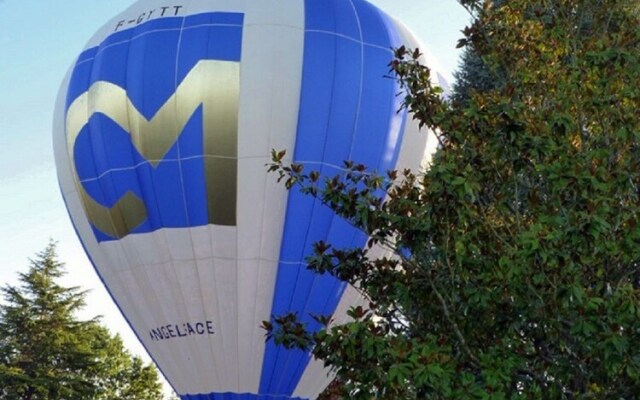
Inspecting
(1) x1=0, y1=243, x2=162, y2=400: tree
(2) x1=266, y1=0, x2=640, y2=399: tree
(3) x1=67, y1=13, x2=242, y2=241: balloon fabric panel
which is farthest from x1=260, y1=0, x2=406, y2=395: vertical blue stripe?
(1) x1=0, y1=243, x2=162, y2=400: tree

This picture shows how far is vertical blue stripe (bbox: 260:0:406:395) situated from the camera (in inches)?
709

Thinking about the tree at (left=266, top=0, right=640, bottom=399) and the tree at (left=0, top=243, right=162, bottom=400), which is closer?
the tree at (left=266, top=0, right=640, bottom=399)

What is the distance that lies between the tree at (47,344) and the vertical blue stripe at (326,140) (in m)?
25.3

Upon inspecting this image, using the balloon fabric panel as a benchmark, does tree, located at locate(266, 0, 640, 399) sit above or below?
below

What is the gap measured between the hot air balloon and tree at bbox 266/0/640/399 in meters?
7.16

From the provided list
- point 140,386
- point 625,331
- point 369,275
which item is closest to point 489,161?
point 369,275

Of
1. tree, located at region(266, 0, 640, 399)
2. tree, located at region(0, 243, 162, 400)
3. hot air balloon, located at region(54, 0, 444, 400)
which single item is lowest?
tree, located at region(266, 0, 640, 399)

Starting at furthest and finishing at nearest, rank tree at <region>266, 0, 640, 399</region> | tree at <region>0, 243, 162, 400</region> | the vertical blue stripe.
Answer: tree at <region>0, 243, 162, 400</region>, the vertical blue stripe, tree at <region>266, 0, 640, 399</region>

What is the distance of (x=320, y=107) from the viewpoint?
1839cm

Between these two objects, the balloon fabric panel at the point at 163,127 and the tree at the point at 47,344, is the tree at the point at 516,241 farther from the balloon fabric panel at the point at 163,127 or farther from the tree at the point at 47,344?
the tree at the point at 47,344

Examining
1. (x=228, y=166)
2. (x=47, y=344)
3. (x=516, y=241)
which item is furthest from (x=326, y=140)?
(x=47, y=344)

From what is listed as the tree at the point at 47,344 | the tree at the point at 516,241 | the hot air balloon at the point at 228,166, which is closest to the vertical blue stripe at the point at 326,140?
the hot air balloon at the point at 228,166

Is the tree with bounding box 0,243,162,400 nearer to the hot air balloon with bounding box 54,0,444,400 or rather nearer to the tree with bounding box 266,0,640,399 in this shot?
the hot air balloon with bounding box 54,0,444,400

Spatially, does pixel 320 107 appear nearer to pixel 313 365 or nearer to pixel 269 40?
pixel 269 40
